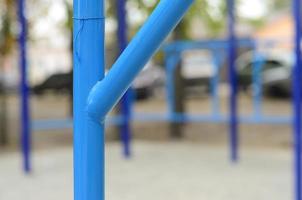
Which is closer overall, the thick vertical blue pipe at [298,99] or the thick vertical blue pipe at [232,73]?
the thick vertical blue pipe at [298,99]

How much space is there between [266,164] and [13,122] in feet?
19.7

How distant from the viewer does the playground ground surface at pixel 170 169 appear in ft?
15.3

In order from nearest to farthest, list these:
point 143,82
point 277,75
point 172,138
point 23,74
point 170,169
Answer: point 23,74 → point 170,169 → point 172,138 → point 277,75 → point 143,82

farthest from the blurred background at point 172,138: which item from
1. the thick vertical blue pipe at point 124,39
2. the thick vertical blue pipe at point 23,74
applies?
the thick vertical blue pipe at point 23,74

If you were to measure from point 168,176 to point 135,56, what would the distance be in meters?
3.74

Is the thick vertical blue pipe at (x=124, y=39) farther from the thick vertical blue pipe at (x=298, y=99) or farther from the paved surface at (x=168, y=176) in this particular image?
the thick vertical blue pipe at (x=298, y=99)

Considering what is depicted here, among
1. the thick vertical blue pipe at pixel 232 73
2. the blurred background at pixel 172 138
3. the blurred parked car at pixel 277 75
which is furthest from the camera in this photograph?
the blurred parked car at pixel 277 75

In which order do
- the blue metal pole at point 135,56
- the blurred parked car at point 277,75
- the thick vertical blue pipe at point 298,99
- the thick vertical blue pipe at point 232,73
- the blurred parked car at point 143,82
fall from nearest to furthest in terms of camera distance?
the blue metal pole at point 135,56
the thick vertical blue pipe at point 298,99
the thick vertical blue pipe at point 232,73
the blurred parked car at point 277,75
the blurred parked car at point 143,82

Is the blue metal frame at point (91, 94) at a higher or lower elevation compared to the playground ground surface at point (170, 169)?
higher

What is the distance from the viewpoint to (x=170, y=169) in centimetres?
563

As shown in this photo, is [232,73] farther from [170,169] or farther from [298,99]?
[298,99]

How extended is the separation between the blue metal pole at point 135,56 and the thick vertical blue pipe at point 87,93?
1.5 inches

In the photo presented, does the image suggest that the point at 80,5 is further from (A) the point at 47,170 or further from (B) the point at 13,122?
(B) the point at 13,122

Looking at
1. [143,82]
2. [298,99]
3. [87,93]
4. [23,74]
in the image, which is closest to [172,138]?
[23,74]
